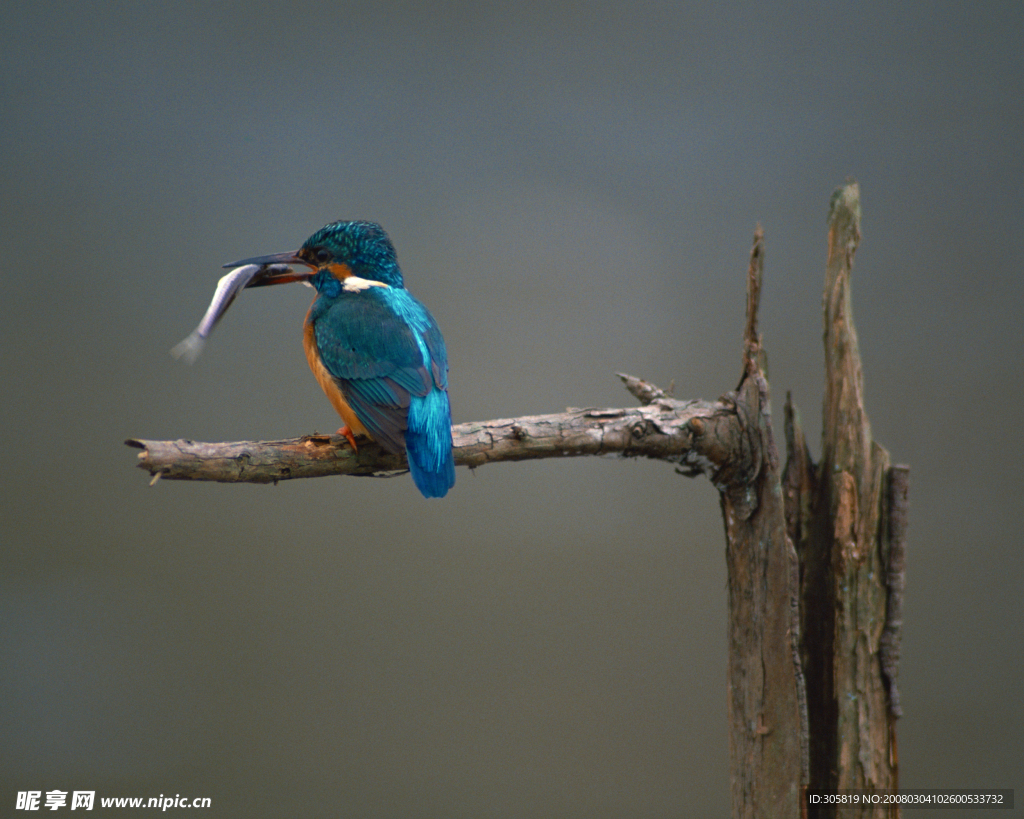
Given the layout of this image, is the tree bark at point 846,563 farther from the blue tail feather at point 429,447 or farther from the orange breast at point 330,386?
the orange breast at point 330,386

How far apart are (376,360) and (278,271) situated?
0.42 m

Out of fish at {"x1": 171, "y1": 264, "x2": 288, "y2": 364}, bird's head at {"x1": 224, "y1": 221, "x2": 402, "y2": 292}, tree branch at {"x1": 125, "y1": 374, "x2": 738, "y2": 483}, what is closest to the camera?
tree branch at {"x1": 125, "y1": 374, "x2": 738, "y2": 483}

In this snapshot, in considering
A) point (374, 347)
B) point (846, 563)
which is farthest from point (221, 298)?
point (846, 563)

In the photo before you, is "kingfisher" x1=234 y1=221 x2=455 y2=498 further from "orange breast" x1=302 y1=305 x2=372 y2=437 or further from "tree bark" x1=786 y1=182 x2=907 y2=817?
"tree bark" x1=786 y1=182 x2=907 y2=817

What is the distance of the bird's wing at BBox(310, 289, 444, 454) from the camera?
1643mm

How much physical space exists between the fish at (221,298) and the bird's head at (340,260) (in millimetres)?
11

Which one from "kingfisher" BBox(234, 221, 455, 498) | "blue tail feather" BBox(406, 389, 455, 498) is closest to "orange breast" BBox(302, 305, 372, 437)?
"kingfisher" BBox(234, 221, 455, 498)

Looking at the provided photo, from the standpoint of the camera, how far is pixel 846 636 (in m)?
1.71

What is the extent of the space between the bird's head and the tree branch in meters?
0.41

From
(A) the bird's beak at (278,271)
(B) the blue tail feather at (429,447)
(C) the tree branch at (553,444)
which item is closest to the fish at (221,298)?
(A) the bird's beak at (278,271)

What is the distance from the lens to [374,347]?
1.71 meters

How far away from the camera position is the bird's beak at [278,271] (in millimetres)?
1881

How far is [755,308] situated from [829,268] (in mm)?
220

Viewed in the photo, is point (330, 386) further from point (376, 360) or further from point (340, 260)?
point (340, 260)
